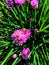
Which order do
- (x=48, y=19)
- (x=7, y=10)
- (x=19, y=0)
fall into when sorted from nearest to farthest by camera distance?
(x=19, y=0) → (x=48, y=19) → (x=7, y=10)

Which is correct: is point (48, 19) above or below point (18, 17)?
below

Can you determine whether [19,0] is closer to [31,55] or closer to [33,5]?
[33,5]

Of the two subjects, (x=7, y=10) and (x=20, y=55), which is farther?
(x=7, y=10)

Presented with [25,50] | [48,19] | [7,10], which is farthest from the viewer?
[7,10]

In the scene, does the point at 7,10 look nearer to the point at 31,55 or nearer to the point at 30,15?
the point at 30,15

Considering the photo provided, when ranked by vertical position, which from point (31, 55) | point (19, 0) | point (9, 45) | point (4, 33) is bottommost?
point (31, 55)

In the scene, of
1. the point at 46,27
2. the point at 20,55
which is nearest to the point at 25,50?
the point at 20,55
